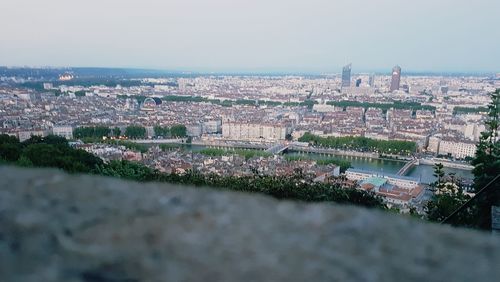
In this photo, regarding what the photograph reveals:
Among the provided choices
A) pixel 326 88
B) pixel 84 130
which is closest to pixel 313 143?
pixel 84 130

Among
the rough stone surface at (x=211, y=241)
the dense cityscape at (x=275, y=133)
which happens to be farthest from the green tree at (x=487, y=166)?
the dense cityscape at (x=275, y=133)

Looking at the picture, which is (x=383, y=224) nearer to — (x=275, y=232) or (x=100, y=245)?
(x=275, y=232)

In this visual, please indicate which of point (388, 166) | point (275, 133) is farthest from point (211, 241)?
point (275, 133)

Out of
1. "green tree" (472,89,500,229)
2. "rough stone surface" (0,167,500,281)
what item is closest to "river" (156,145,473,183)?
"green tree" (472,89,500,229)

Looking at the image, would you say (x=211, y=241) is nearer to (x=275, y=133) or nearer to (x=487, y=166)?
(x=487, y=166)

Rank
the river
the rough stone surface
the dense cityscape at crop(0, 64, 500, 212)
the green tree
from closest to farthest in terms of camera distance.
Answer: the rough stone surface < the green tree < the dense cityscape at crop(0, 64, 500, 212) < the river

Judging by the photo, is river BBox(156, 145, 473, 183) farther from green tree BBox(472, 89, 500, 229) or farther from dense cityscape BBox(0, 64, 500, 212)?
green tree BBox(472, 89, 500, 229)

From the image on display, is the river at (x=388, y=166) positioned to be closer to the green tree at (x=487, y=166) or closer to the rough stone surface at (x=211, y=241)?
the green tree at (x=487, y=166)

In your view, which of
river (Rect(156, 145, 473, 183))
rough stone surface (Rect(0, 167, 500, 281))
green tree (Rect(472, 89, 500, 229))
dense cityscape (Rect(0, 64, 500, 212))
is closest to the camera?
rough stone surface (Rect(0, 167, 500, 281))
